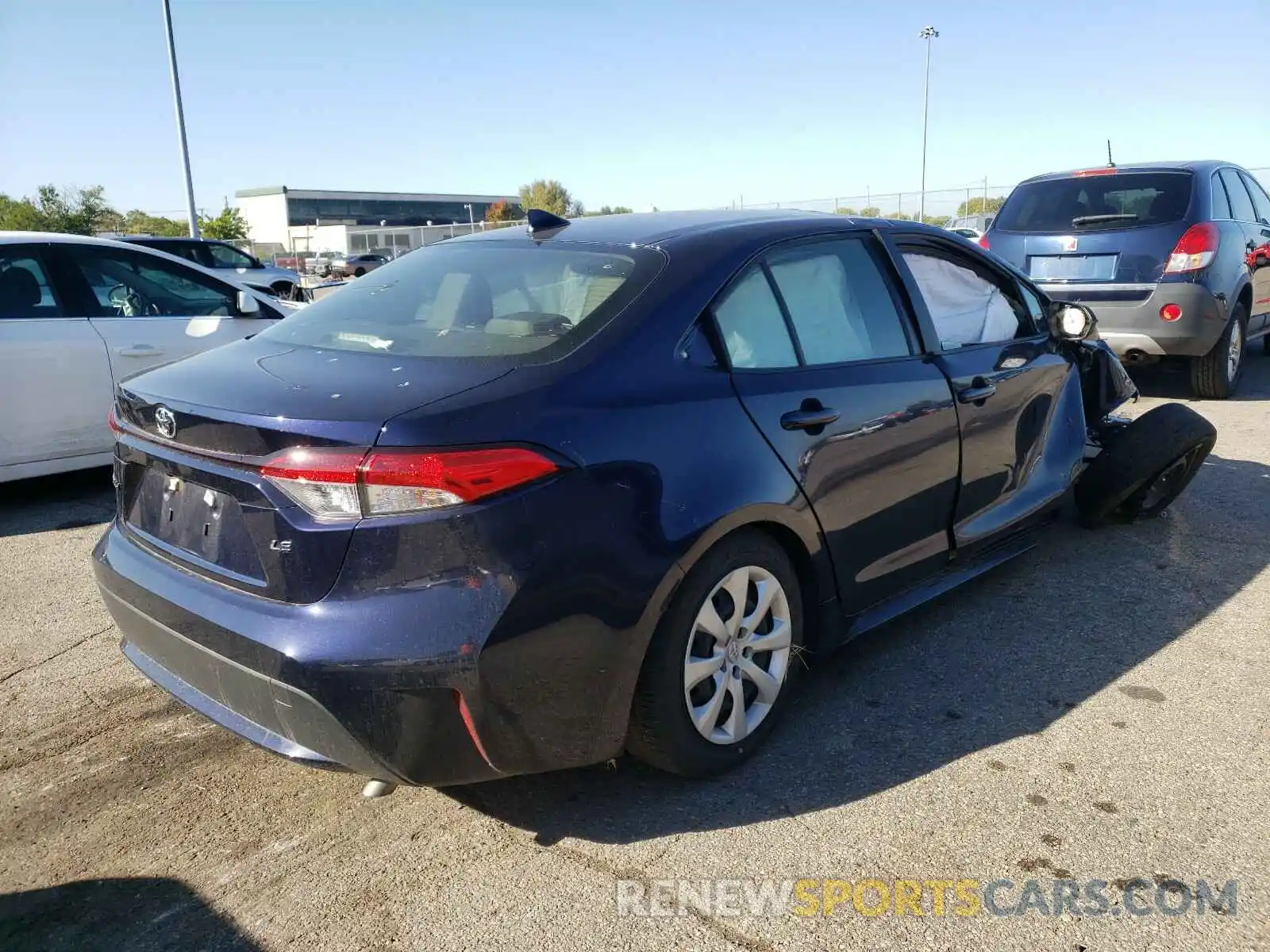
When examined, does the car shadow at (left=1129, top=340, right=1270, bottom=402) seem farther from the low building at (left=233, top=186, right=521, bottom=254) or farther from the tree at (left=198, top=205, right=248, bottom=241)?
the low building at (left=233, top=186, right=521, bottom=254)

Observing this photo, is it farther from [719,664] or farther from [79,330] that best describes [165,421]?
[79,330]

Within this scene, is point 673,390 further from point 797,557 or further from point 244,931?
point 244,931

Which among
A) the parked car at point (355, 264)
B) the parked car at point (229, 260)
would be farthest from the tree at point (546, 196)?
the parked car at point (229, 260)

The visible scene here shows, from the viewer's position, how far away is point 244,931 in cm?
234

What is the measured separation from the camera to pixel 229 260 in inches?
683

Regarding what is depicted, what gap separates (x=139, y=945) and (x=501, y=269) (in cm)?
210

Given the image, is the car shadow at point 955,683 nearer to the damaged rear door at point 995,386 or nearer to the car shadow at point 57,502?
the damaged rear door at point 995,386

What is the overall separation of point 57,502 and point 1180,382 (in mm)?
9234

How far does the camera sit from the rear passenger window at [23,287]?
5.64 meters

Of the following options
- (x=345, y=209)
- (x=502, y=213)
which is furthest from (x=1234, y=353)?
(x=345, y=209)

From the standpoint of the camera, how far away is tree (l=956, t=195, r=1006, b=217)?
33625 millimetres

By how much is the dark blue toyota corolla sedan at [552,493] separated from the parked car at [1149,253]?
15.9 ft

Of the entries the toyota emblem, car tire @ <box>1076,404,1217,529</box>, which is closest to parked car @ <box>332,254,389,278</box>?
car tire @ <box>1076,404,1217,529</box>

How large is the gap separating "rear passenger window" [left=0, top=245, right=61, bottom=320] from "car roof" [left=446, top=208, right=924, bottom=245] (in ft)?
10.9
